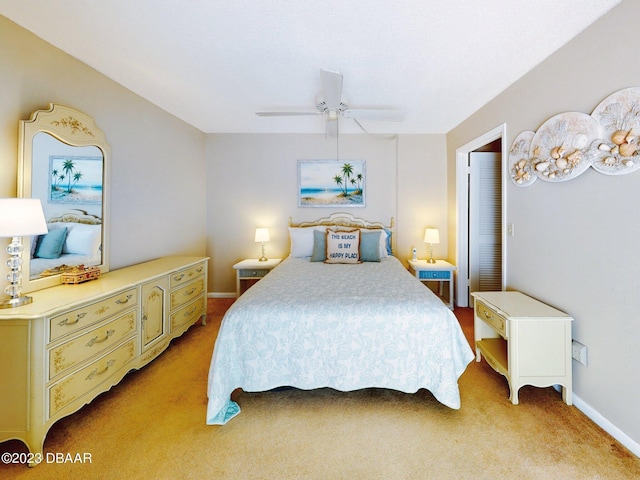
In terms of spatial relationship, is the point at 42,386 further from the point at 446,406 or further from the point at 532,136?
the point at 532,136

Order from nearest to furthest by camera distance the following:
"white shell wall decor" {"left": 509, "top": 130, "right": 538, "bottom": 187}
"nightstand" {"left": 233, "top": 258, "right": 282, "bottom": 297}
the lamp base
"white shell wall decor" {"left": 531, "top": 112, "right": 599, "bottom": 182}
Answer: the lamp base → "white shell wall decor" {"left": 531, "top": 112, "right": 599, "bottom": 182} → "white shell wall decor" {"left": 509, "top": 130, "right": 538, "bottom": 187} → "nightstand" {"left": 233, "top": 258, "right": 282, "bottom": 297}

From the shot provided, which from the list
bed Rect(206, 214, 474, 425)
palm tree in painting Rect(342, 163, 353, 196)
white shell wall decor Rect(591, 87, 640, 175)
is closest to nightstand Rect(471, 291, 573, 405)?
bed Rect(206, 214, 474, 425)

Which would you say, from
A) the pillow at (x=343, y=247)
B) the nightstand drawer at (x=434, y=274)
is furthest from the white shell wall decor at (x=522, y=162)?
the pillow at (x=343, y=247)

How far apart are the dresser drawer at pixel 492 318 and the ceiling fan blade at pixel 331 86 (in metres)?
2.06

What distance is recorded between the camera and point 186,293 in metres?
2.76

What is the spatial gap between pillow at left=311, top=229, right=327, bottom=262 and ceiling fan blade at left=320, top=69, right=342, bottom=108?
1.58 metres

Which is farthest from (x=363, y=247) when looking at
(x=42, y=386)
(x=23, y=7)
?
(x=23, y=7)

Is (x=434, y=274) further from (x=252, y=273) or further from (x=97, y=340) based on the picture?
(x=97, y=340)

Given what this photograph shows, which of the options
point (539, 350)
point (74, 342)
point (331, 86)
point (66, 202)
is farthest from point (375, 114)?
point (74, 342)

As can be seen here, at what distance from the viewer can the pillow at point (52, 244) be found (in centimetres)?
183

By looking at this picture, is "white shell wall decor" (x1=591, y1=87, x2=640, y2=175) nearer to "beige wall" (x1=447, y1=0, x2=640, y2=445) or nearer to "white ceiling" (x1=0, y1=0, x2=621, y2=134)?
"beige wall" (x1=447, y1=0, x2=640, y2=445)

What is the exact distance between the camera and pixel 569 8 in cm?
153

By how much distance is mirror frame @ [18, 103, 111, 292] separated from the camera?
171 centimetres

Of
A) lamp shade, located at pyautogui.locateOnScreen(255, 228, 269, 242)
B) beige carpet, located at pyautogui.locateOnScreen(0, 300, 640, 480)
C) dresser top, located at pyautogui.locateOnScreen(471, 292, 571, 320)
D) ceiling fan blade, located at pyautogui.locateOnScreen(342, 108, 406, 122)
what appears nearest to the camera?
beige carpet, located at pyautogui.locateOnScreen(0, 300, 640, 480)
